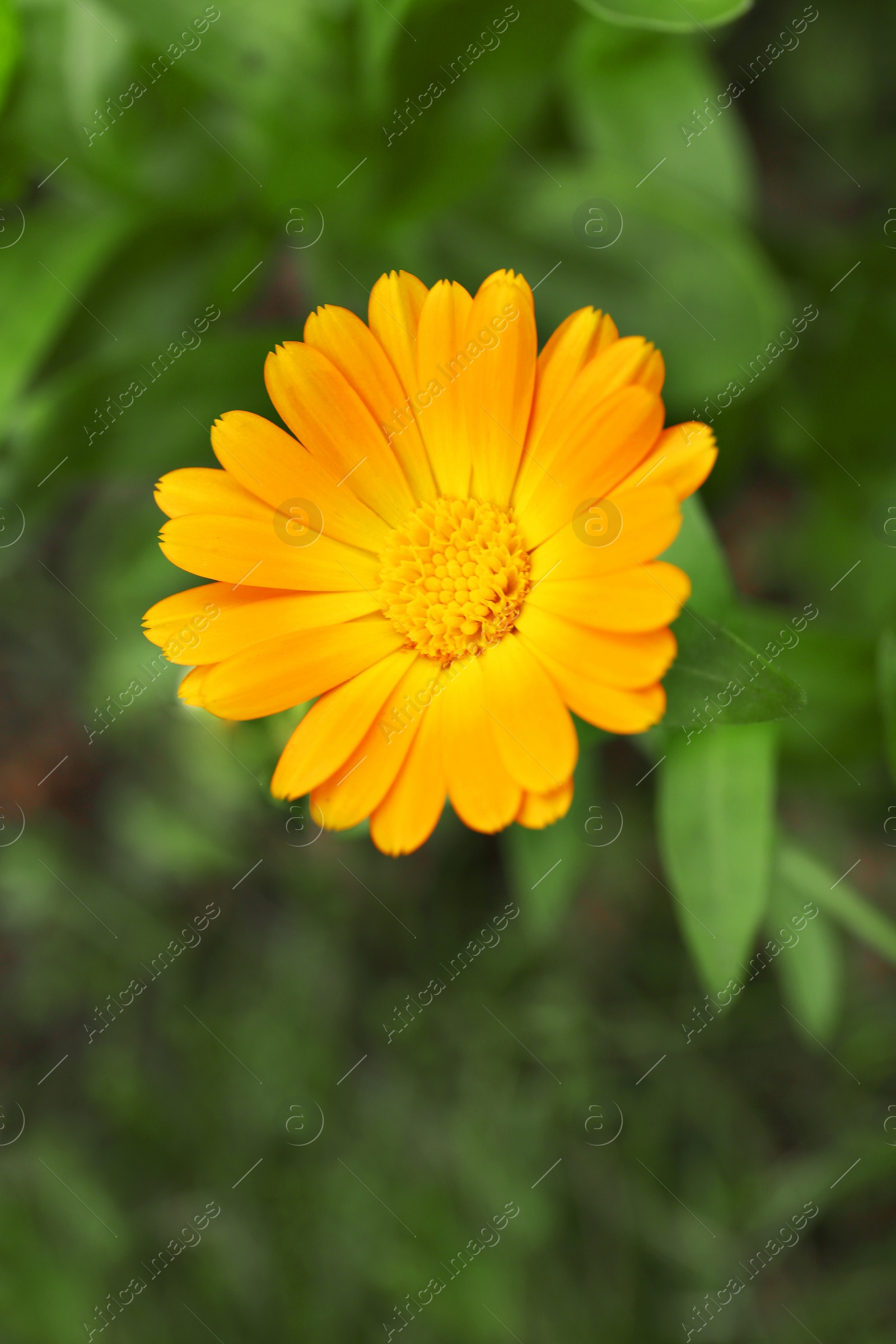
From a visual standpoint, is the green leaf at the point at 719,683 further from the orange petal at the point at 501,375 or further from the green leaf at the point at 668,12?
the green leaf at the point at 668,12

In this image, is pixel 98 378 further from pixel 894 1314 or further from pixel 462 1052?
pixel 894 1314

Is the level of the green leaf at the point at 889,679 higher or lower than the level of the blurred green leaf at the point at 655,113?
lower

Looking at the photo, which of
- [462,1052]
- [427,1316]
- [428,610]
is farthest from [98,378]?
[427,1316]

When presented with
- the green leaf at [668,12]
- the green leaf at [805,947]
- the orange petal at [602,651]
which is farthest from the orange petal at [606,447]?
the green leaf at [805,947]

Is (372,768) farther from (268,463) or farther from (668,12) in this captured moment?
(668,12)

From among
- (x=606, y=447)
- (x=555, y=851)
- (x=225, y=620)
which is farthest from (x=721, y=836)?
(x=225, y=620)

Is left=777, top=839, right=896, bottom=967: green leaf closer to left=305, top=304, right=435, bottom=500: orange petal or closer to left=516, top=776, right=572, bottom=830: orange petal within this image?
left=516, top=776, right=572, bottom=830: orange petal
